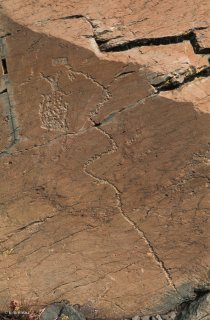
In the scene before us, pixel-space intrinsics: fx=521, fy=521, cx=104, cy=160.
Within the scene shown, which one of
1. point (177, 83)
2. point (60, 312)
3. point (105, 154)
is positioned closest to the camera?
point (177, 83)

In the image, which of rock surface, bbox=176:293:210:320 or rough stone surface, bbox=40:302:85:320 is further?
rough stone surface, bbox=40:302:85:320

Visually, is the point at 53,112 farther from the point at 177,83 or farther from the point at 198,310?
the point at 198,310

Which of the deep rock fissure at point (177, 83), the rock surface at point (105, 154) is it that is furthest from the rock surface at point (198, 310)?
the deep rock fissure at point (177, 83)

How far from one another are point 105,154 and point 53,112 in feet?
1.28

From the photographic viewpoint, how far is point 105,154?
9.91ft

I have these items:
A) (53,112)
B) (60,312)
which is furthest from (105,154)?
(60,312)

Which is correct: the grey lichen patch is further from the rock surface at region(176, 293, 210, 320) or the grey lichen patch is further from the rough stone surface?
the rock surface at region(176, 293, 210, 320)

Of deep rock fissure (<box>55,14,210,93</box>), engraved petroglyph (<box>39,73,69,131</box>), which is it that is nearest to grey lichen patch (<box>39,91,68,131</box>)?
engraved petroglyph (<box>39,73,69,131</box>)

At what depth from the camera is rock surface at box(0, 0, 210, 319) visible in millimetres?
2926

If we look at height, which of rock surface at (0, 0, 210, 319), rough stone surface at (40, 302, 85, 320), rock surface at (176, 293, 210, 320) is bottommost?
rough stone surface at (40, 302, 85, 320)

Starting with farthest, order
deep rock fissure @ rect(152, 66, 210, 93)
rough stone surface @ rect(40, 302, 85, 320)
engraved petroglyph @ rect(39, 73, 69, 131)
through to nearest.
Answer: rough stone surface @ rect(40, 302, 85, 320) < engraved petroglyph @ rect(39, 73, 69, 131) < deep rock fissure @ rect(152, 66, 210, 93)

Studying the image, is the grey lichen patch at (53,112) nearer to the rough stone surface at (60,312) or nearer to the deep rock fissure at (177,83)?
the deep rock fissure at (177,83)

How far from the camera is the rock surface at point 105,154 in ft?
9.60

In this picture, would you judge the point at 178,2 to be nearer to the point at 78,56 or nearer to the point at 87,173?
the point at 78,56
